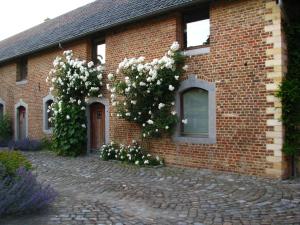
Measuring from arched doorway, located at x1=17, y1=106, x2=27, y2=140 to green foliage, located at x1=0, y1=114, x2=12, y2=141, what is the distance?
0.66 m

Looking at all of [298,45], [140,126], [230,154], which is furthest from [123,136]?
[298,45]

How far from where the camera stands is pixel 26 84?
1828 cm

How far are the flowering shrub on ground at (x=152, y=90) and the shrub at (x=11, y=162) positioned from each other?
453cm

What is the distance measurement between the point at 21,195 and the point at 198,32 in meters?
6.87

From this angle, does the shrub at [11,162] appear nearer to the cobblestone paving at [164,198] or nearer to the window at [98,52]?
the cobblestone paving at [164,198]

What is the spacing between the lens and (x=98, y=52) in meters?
14.2

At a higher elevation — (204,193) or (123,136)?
(123,136)

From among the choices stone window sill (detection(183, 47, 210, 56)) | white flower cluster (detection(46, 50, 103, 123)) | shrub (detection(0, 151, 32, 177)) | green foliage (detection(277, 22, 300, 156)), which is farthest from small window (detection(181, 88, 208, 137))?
shrub (detection(0, 151, 32, 177))

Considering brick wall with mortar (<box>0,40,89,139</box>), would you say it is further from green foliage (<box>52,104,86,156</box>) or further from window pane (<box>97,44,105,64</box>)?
green foliage (<box>52,104,86,156</box>)

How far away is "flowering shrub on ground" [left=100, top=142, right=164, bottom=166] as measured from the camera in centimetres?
1132

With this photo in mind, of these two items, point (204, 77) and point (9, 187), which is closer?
point (9, 187)

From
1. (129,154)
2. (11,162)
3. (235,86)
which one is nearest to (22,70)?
(129,154)

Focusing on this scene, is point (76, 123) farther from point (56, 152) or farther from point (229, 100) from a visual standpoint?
point (229, 100)

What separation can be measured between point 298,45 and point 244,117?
2.14 meters
